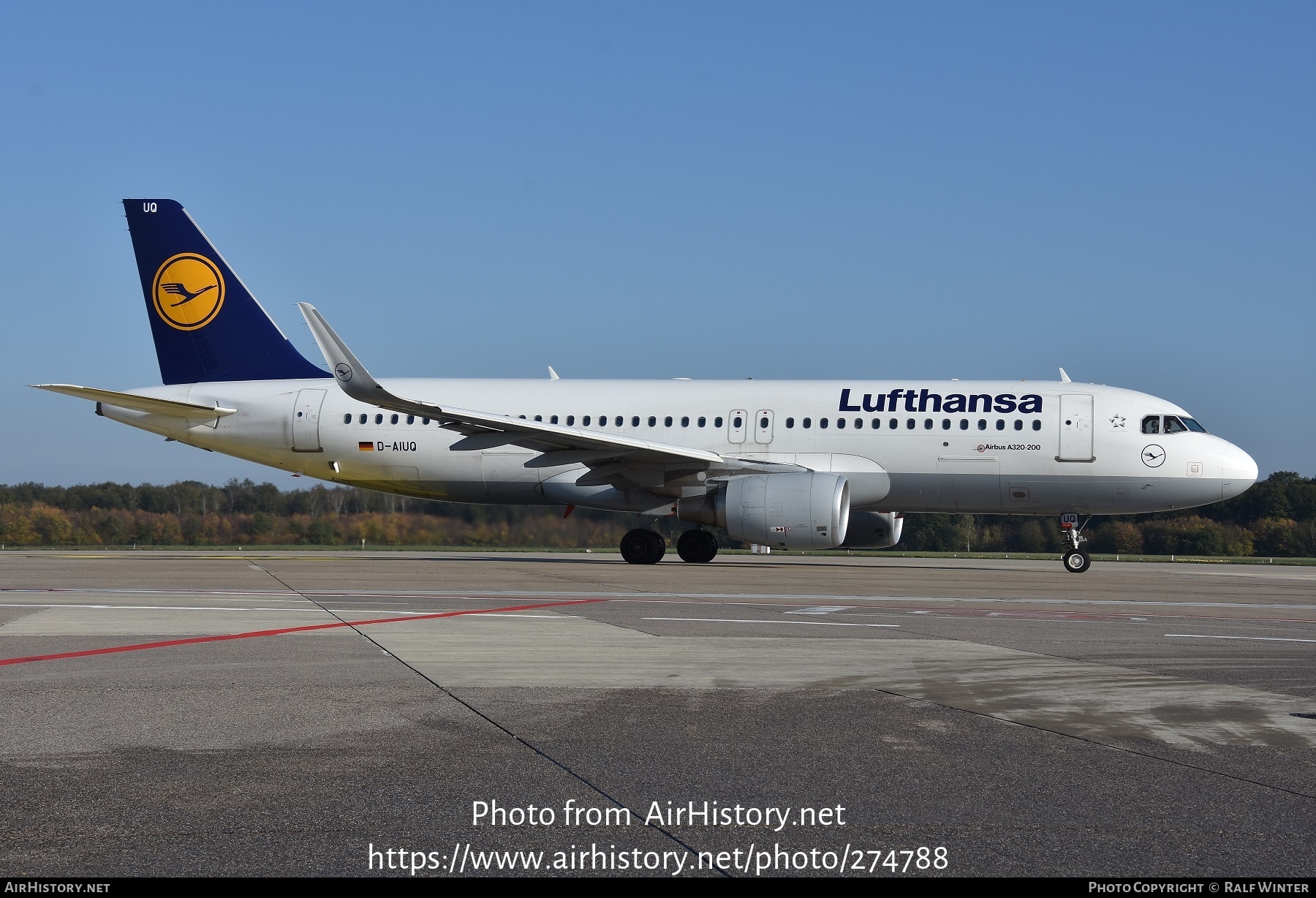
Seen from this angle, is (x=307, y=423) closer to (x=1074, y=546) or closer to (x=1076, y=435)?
(x=1076, y=435)

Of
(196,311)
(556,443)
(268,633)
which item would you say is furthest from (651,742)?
(196,311)

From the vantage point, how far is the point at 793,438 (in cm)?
2358

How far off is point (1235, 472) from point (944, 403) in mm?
5372

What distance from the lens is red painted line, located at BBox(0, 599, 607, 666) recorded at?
8.80m

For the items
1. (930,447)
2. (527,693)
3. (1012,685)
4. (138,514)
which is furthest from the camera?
(138,514)

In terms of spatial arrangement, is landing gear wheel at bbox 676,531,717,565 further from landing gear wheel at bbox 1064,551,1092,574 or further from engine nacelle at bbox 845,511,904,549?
landing gear wheel at bbox 1064,551,1092,574

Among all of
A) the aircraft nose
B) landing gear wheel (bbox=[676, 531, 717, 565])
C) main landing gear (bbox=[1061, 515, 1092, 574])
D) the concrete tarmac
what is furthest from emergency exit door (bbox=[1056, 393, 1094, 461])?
the concrete tarmac

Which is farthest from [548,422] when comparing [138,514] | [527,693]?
[527,693]

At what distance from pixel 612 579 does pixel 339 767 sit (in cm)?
1331

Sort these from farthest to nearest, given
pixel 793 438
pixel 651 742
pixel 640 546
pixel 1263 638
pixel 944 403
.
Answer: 1. pixel 640 546
2. pixel 793 438
3. pixel 944 403
4. pixel 1263 638
5. pixel 651 742

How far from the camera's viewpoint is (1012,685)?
7.82 metres

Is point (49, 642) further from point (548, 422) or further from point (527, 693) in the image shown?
point (548, 422)

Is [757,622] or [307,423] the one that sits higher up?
[307,423]

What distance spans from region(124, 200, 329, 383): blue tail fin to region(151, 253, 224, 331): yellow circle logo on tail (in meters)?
0.02
